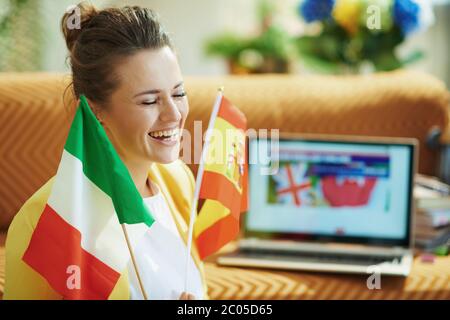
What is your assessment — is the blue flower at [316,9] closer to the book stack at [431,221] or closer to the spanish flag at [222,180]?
the book stack at [431,221]

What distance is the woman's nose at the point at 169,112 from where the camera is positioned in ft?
2.88

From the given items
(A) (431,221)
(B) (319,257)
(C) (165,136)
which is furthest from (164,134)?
(A) (431,221)

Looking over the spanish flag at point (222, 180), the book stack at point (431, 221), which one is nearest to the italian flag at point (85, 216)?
the spanish flag at point (222, 180)

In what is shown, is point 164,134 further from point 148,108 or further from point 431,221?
point 431,221

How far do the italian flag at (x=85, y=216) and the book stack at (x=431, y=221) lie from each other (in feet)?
3.07

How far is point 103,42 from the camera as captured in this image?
868mm

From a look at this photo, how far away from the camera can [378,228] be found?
1595 millimetres

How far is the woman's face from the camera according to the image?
0.87 meters

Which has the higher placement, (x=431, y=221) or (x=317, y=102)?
(x=317, y=102)

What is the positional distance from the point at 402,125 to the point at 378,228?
0.37 m

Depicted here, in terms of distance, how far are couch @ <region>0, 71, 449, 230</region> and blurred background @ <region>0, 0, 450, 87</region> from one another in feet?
0.37

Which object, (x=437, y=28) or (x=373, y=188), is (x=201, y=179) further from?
(x=437, y=28)

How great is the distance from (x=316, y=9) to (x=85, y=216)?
1334 millimetres

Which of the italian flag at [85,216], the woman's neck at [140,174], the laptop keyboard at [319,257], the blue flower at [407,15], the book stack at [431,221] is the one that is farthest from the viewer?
the blue flower at [407,15]
